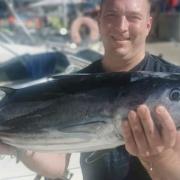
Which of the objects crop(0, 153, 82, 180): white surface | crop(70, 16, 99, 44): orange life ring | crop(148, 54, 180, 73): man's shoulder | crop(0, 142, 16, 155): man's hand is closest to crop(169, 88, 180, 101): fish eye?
crop(148, 54, 180, 73): man's shoulder

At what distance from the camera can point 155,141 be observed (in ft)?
5.71

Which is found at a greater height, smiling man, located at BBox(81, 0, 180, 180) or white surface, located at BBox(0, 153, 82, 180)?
smiling man, located at BBox(81, 0, 180, 180)

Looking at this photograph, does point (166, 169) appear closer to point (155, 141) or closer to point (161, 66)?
point (155, 141)

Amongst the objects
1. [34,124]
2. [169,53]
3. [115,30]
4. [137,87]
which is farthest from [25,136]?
[169,53]

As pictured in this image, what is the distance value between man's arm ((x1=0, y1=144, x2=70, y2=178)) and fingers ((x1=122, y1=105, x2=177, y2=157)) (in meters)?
0.68

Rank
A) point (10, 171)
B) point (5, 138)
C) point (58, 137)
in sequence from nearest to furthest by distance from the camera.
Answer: point (58, 137) → point (5, 138) → point (10, 171)

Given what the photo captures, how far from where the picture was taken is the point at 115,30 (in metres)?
2.16

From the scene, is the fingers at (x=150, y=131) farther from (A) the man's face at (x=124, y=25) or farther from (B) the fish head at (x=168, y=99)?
(A) the man's face at (x=124, y=25)

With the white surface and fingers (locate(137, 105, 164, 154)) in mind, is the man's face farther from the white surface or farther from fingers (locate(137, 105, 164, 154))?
the white surface

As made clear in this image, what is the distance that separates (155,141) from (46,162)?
2.66ft

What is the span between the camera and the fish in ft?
5.63

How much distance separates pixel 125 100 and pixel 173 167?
325 millimetres

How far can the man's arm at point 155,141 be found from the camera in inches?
65.9

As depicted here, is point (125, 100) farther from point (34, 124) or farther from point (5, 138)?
point (5, 138)
